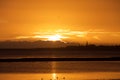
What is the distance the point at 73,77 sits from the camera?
25.0 m

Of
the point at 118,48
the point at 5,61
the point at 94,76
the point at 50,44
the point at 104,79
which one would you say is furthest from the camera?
the point at 50,44

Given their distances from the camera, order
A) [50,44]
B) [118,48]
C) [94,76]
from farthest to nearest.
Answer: [50,44], [118,48], [94,76]

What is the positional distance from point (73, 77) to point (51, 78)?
1.20 metres

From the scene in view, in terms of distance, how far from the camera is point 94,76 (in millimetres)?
25516

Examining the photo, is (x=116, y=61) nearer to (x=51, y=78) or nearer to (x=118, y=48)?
(x=51, y=78)

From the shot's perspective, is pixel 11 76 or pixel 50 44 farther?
pixel 50 44

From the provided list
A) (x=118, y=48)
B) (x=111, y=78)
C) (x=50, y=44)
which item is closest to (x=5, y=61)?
(x=111, y=78)

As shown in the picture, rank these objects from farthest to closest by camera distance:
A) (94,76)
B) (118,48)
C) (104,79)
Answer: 1. (118,48)
2. (94,76)
3. (104,79)

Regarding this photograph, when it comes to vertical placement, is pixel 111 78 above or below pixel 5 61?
below

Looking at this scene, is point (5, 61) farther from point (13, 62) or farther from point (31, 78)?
point (31, 78)

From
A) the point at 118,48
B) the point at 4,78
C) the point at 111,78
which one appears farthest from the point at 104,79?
the point at 118,48

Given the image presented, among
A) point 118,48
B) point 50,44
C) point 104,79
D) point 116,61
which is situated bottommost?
point 104,79

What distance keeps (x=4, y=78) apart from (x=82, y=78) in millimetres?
3650

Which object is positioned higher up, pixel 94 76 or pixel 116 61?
pixel 116 61
